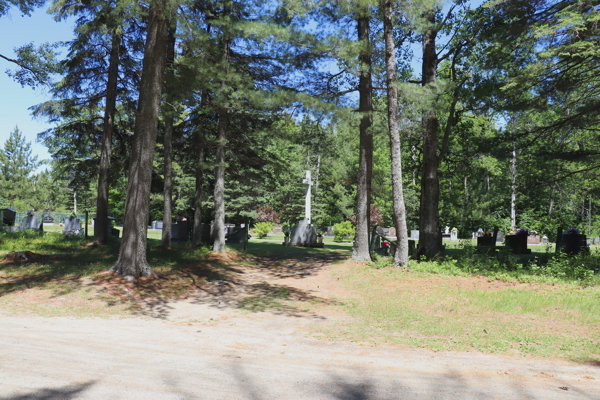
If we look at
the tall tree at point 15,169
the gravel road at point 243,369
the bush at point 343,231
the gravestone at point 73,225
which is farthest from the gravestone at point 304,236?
the tall tree at point 15,169

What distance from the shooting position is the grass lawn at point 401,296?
689 cm

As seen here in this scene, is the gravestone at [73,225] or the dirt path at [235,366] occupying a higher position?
the gravestone at [73,225]

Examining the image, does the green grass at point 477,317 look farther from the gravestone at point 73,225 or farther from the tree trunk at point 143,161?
the gravestone at point 73,225

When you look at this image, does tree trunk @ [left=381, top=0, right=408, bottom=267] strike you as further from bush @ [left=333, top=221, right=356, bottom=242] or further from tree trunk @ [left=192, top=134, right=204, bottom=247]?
bush @ [left=333, top=221, right=356, bottom=242]

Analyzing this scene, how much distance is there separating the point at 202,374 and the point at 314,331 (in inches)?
129

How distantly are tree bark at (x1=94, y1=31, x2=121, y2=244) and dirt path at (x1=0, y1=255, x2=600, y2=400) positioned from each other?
34.8ft

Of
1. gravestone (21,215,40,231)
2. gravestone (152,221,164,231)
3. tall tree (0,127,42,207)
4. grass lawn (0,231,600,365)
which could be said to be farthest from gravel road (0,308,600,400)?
tall tree (0,127,42,207)

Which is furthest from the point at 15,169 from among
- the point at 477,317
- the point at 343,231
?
the point at 477,317

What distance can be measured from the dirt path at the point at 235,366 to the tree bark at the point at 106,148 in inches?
418

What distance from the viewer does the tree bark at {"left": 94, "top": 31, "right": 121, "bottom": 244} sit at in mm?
17844

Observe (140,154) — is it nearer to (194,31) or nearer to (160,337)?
(194,31)

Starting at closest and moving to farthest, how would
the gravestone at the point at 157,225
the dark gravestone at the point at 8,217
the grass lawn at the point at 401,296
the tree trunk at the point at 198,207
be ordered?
the grass lawn at the point at 401,296, the tree trunk at the point at 198,207, the dark gravestone at the point at 8,217, the gravestone at the point at 157,225

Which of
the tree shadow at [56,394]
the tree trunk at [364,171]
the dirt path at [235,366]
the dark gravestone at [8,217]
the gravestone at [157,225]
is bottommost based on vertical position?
the dirt path at [235,366]

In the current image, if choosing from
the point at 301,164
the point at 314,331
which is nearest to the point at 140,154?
the point at 314,331
